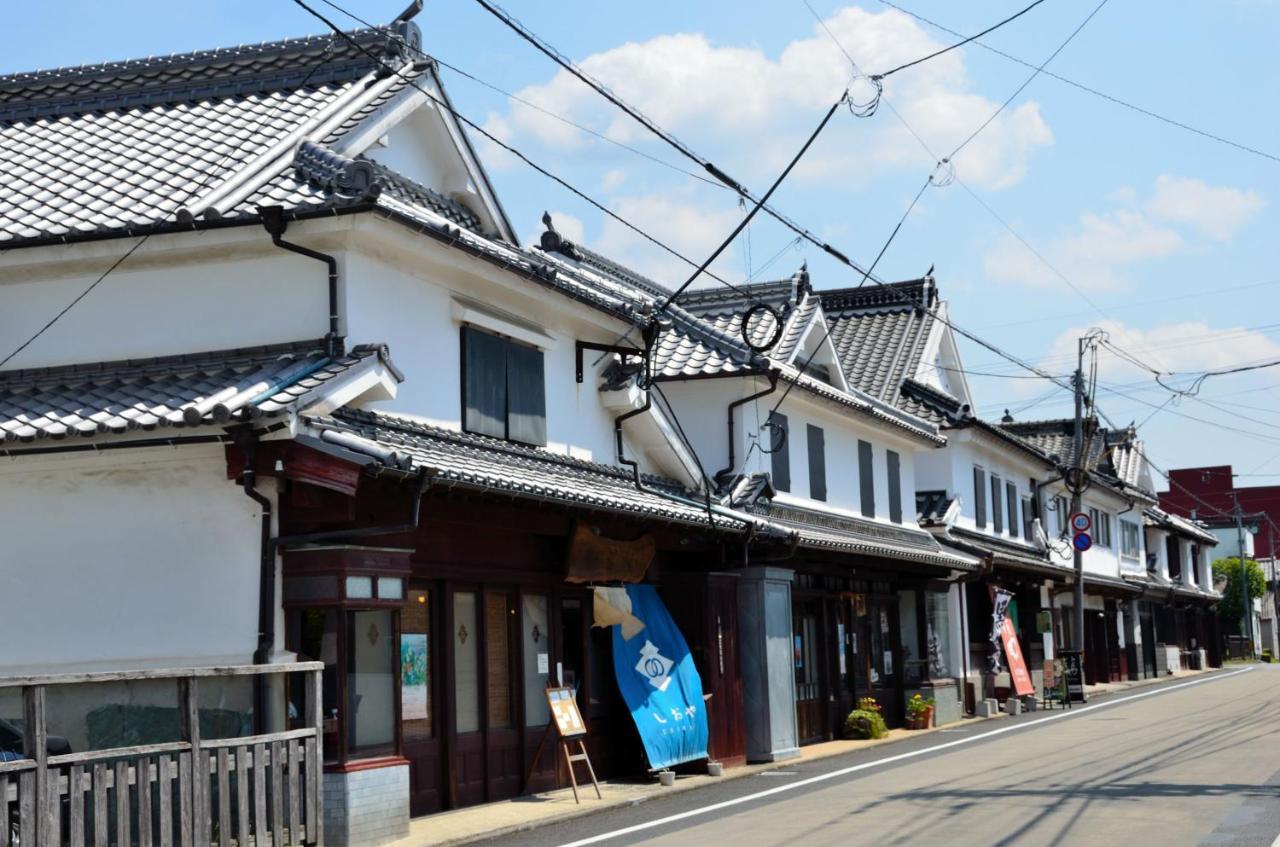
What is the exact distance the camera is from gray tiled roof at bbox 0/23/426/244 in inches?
602

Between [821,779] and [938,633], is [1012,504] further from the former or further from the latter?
[821,779]

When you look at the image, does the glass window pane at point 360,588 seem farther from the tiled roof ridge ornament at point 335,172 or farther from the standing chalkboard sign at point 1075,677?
the standing chalkboard sign at point 1075,677

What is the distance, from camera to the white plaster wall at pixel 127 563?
1307cm

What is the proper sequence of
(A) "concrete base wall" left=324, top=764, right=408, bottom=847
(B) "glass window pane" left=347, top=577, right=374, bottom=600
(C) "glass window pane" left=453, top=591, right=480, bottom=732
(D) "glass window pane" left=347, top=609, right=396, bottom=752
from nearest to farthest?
(A) "concrete base wall" left=324, top=764, right=408, bottom=847
(B) "glass window pane" left=347, top=577, right=374, bottom=600
(D) "glass window pane" left=347, top=609, right=396, bottom=752
(C) "glass window pane" left=453, top=591, right=480, bottom=732

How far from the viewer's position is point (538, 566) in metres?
17.9

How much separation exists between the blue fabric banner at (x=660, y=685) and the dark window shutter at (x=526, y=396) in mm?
2750

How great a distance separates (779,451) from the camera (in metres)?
25.6

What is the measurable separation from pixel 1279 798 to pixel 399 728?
29.0ft

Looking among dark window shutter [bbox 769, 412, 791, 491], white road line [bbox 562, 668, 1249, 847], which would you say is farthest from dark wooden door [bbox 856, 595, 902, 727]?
dark window shutter [bbox 769, 412, 791, 491]

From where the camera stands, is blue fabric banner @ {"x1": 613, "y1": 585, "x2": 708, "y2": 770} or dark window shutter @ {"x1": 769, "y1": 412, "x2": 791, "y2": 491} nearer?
blue fabric banner @ {"x1": 613, "y1": 585, "x2": 708, "y2": 770}

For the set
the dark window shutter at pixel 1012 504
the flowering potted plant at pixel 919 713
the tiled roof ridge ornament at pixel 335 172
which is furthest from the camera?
the dark window shutter at pixel 1012 504

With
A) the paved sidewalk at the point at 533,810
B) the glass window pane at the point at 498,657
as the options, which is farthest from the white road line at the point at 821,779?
the glass window pane at the point at 498,657

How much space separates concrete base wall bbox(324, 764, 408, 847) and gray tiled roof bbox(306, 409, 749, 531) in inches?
110

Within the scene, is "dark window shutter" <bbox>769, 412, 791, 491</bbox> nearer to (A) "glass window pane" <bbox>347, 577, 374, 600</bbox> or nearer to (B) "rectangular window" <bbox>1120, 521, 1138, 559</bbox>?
(A) "glass window pane" <bbox>347, 577, 374, 600</bbox>
